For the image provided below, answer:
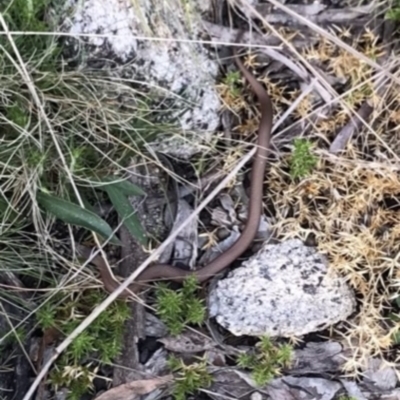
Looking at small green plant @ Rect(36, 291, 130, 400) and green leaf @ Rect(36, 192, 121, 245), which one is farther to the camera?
small green plant @ Rect(36, 291, 130, 400)

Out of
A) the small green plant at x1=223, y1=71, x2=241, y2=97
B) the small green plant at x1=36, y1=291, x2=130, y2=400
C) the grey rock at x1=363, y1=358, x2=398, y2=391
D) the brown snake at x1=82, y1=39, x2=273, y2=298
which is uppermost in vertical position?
the small green plant at x1=223, y1=71, x2=241, y2=97

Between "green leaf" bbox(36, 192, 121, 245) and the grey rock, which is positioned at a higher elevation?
"green leaf" bbox(36, 192, 121, 245)

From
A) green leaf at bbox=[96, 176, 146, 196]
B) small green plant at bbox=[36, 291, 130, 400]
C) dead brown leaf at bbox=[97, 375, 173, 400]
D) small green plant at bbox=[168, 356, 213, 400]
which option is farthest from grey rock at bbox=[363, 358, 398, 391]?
green leaf at bbox=[96, 176, 146, 196]

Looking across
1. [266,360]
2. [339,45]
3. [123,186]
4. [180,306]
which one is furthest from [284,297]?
[339,45]

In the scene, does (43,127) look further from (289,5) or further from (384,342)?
(384,342)

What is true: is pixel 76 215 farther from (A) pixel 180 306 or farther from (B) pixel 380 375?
(B) pixel 380 375

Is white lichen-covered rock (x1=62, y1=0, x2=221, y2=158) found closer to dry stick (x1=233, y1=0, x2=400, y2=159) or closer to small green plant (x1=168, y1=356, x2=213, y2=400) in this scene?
dry stick (x1=233, y1=0, x2=400, y2=159)
